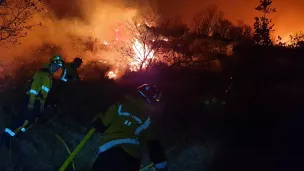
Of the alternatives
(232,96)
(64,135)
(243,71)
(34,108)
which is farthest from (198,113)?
(34,108)

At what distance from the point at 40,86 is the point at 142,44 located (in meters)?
24.5

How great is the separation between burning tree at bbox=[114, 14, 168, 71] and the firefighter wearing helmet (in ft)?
72.9

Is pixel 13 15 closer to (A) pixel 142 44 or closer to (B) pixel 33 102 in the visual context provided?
(B) pixel 33 102

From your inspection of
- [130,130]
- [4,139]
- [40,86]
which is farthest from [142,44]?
[130,130]

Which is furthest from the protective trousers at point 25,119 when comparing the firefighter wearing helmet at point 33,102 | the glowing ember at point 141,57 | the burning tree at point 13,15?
the glowing ember at point 141,57

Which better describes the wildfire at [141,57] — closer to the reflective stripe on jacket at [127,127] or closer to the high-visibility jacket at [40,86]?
the high-visibility jacket at [40,86]

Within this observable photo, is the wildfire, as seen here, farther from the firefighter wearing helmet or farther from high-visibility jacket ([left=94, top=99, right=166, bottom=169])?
high-visibility jacket ([left=94, top=99, right=166, bottom=169])

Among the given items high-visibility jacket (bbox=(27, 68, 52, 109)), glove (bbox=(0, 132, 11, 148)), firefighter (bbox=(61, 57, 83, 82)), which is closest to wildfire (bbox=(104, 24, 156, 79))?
firefighter (bbox=(61, 57, 83, 82))

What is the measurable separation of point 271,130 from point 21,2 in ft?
32.3

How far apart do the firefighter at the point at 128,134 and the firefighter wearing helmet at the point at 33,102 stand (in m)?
3.70

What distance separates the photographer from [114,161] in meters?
4.12

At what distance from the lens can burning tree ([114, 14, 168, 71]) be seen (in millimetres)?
31047

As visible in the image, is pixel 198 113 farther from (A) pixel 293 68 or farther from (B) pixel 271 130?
(A) pixel 293 68

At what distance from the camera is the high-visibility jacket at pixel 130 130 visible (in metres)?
4.18
